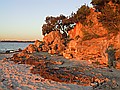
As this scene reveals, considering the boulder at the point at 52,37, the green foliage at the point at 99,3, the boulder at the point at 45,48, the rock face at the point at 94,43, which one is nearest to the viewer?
the rock face at the point at 94,43

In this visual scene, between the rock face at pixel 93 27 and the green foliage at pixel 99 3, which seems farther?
the green foliage at pixel 99 3

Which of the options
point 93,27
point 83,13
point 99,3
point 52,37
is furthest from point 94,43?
point 52,37

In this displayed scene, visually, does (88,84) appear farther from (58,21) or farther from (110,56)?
(58,21)

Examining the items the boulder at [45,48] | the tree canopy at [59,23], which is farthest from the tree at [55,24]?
the boulder at [45,48]

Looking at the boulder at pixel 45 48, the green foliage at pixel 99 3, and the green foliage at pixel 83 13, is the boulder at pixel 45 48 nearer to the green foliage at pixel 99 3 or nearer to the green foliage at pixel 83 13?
the green foliage at pixel 83 13

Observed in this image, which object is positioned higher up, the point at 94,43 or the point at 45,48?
the point at 94,43

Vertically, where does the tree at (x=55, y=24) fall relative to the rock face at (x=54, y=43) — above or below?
Answer: above

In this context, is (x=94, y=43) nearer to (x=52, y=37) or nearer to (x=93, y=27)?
(x=93, y=27)

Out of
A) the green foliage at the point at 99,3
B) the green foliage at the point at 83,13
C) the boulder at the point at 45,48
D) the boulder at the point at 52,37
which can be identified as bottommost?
the boulder at the point at 45,48

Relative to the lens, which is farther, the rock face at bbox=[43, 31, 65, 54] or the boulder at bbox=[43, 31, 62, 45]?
the boulder at bbox=[43, 31, 62, 45]

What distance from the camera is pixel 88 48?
23.1 meters

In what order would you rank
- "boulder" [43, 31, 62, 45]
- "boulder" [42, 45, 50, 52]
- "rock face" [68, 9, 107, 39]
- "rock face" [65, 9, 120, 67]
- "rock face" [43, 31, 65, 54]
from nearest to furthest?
"rock face" [65, 9, 120, 67]
"rock face" [68, 9, 107, 39]
"rock face" [43, 31, 65, 54]
"boulder" [42, 45, 50, 52]
"boulder" [43, 31, 62, 45]

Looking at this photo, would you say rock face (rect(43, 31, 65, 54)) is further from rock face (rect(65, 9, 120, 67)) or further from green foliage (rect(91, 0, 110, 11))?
green foliage (rect(91, 0, 110, 11))

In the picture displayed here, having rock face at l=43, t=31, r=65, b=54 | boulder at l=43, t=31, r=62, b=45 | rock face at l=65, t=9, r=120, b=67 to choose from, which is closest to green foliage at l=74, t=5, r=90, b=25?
rock face at l=65, t=9, r=120, b=67
